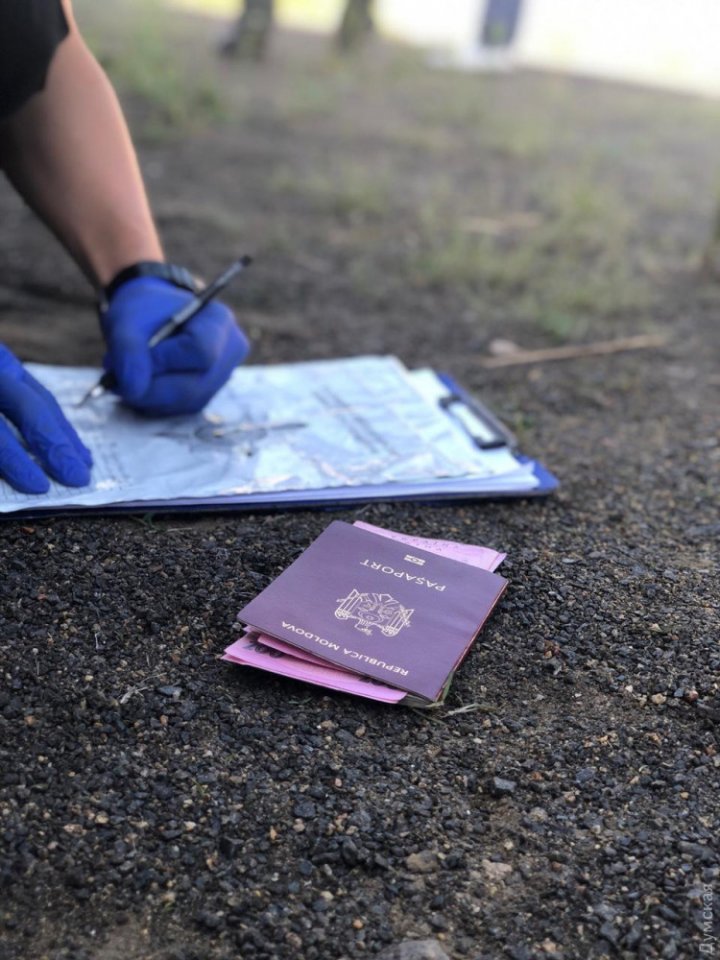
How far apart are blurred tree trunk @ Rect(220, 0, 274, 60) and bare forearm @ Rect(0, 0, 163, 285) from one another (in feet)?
17.2

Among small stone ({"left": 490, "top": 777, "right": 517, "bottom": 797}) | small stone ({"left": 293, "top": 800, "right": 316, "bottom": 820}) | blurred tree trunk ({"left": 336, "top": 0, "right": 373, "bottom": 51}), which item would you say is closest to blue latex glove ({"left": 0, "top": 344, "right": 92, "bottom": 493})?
small stone ({"left": 293, "top": 800, "right": 316, "bottom": 820})

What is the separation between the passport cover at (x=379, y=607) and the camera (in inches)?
48.9

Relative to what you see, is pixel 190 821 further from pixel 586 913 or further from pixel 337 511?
pixel 337 511

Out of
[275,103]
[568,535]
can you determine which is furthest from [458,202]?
[568,535]

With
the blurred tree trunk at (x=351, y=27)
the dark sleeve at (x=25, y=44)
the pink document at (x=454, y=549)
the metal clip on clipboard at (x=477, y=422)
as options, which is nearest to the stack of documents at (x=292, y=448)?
the metal clip on clipboard at (x=477, y=422)

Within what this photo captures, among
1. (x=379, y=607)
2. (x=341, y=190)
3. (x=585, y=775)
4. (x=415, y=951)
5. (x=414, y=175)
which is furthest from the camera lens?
(x=414, y=175)

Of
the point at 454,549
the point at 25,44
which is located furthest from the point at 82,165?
the point at 454,549

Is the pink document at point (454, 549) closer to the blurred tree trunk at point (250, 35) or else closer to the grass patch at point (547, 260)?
the grass patch at point (547, 260)

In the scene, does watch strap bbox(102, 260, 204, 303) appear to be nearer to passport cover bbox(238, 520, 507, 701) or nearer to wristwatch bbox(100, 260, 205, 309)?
wristwatch bbox(100, 260, 205, 309)

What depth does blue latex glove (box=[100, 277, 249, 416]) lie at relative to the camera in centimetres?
176

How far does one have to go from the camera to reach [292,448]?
1.77 metres

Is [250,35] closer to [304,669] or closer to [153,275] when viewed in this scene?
[153,275]

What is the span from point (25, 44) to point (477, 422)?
1138 mm

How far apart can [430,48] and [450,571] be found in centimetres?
724
